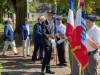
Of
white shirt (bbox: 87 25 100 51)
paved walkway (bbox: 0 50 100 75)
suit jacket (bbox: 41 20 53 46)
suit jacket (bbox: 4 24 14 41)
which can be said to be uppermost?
white shirt (bbox: 87 25 100 51)

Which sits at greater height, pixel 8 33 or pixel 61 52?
pixel 8 33

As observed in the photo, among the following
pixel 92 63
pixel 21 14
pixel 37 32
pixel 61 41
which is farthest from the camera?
pixel 21 14

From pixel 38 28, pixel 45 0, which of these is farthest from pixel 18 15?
pixel 38 28

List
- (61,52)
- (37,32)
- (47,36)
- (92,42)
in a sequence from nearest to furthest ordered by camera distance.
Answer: (92,42) → (47,36) → (61,52) → (37,32)

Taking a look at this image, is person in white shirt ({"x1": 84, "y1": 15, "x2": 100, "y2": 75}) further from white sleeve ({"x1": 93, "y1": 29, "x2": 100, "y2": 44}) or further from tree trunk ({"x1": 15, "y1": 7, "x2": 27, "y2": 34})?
tree trunk ({"x1": 15, "y1": 7, "x2": 27, "y2": 34})

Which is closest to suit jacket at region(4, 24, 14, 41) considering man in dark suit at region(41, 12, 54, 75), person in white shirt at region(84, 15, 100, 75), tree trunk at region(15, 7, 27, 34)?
man in dark suit at region(41, 12, 54, 75)

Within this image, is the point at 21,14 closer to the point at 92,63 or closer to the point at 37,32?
the point at 37,32

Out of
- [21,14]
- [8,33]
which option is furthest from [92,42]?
[21,14]

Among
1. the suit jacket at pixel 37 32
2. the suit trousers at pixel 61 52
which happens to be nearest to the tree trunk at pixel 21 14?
the suit jacket at pixel 37 32

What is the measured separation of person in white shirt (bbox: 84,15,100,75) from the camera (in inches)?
227

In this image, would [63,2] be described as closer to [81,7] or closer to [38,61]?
[38,61]

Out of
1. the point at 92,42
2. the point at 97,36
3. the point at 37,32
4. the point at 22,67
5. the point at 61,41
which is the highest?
the point at 97,36

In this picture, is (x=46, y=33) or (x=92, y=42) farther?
(x=46, y=33)

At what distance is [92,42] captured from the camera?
18.7 feet
